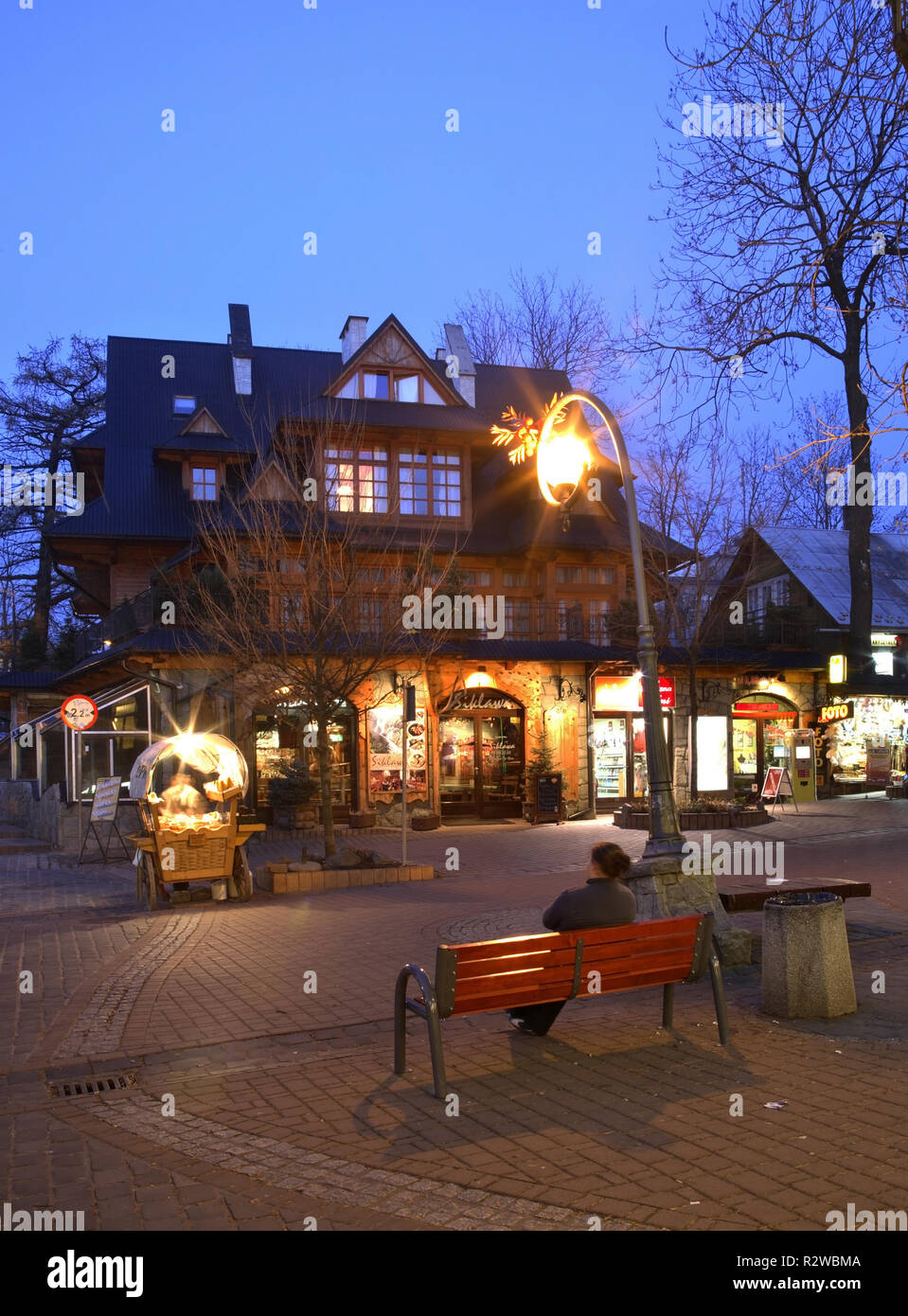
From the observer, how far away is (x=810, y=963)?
7.11 metres

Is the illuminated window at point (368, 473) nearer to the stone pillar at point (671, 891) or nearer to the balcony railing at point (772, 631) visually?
the balcony railing at point (772, 631)

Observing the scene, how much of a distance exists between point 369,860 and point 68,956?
554 centimetres

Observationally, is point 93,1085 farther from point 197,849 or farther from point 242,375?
point 242,375

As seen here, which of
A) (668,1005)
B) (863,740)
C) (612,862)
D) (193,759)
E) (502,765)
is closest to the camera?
(612,862)

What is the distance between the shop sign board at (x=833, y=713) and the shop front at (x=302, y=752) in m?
13.0

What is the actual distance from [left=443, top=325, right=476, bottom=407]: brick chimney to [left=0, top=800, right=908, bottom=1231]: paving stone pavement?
22284 millimetres

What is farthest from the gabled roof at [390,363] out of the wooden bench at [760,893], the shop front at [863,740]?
the wooden bench at [760,893]

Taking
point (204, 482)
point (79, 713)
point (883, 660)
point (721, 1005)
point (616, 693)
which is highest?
point (204, 482)

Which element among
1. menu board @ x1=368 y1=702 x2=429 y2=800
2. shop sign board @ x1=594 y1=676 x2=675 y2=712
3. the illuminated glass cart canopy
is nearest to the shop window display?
shop sign board @ x1=594 y1=676 x2=675 y2=712

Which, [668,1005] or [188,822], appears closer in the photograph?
[668,1005]

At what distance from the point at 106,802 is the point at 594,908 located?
14034 mm

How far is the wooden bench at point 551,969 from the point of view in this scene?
5824 millimetres

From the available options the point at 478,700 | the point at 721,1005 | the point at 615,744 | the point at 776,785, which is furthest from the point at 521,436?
the point at 615,744
